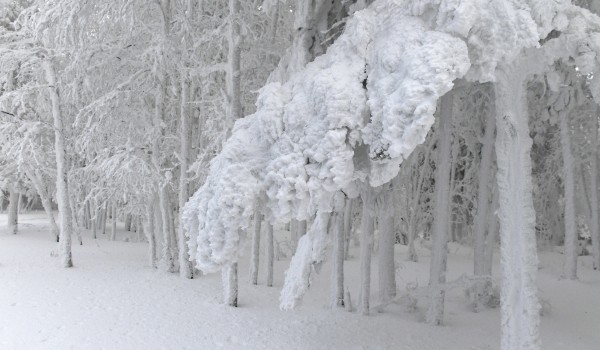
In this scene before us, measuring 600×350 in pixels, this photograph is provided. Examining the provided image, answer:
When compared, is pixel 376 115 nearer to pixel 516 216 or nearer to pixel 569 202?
pixel 516 216

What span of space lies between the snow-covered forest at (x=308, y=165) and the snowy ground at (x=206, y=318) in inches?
2.5

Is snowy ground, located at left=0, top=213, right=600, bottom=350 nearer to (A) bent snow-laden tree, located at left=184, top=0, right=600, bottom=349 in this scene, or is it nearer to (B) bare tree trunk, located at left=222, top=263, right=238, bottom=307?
(B) bare tree trunk, located at left=222, top=263, right=238, bottom=307

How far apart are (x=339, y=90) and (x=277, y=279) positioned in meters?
9.38

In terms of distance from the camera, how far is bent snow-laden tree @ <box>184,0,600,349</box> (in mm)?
3861

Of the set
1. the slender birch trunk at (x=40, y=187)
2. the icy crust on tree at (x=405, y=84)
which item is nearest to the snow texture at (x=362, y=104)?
the icy crust on tree at (x=405, y=84)

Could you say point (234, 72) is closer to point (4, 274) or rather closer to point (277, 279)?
point (277, 279)

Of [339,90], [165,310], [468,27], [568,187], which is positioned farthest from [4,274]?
[568,187]

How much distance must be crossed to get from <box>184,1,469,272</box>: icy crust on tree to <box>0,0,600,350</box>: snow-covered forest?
0.06 ft

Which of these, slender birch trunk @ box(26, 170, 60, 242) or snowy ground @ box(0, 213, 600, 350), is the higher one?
slender birch trunk @ box(26, 170, 60, 242)

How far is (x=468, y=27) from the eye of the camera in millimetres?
3984

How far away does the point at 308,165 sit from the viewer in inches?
158

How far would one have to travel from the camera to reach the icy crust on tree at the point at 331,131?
373cm

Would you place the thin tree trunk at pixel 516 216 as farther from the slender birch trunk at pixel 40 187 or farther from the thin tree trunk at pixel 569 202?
the slender birch trunk at pixel 40 187

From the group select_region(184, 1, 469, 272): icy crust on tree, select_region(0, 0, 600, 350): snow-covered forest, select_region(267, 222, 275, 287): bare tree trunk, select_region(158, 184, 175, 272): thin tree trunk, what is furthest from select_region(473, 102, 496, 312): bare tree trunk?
select_region(158, 184, 175, 272): thin tree trunk
